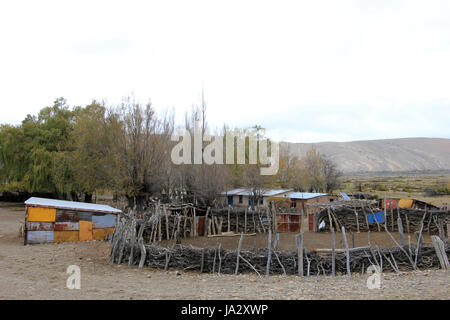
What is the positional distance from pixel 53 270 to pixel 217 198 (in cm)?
1357

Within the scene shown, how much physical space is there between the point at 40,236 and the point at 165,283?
974cm

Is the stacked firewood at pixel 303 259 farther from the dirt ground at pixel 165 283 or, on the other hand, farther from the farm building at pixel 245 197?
the farm building at pixel 245 197

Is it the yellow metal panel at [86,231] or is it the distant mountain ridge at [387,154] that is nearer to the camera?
the yellow metal panel at [86,231]

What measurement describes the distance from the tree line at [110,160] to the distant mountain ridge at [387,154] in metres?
97.3

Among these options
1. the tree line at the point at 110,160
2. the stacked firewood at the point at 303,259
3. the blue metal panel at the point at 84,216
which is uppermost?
the tree line at the point at 110,160

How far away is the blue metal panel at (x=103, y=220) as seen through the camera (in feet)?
57.3

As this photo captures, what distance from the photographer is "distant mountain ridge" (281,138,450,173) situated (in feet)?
418

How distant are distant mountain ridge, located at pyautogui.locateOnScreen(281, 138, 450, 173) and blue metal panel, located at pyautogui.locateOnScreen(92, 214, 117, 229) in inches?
4236

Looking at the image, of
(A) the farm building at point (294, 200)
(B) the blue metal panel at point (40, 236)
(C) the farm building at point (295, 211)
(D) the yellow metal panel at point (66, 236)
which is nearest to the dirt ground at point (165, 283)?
(B) the blue metal panel at point (40, 236)

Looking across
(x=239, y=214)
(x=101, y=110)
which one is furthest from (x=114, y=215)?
(x=101, y=110)

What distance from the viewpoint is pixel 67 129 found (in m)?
31.4

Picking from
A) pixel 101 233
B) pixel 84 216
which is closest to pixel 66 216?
pixel 84 216

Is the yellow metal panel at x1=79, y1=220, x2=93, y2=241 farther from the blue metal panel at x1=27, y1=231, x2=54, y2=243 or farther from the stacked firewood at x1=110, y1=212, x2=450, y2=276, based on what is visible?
the stacked firewood at x1=110, y1=212, x2=450, y2=276
